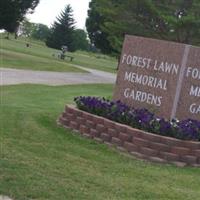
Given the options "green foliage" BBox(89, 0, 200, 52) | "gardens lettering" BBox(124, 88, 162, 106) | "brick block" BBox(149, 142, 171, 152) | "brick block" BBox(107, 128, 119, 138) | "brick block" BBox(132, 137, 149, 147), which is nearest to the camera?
"brick block" BBox(149, 142, 171, 152)

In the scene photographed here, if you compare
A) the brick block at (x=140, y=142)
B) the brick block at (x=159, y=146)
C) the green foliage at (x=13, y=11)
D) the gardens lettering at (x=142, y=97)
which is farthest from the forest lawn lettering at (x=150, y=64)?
the green foliage at (x=13, y=11)

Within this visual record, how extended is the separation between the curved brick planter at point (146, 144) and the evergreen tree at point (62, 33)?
228 ft

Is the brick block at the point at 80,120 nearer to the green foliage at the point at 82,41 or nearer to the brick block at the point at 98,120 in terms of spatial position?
the brick block at the point at 98,120

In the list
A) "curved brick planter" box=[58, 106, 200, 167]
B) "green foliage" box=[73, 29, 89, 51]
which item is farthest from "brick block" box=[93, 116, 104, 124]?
"green foliage" box=[73, 29, 89, 51]

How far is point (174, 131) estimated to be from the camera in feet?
28.8

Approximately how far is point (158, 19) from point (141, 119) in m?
20.2

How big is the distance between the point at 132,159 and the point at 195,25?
1918 centimetres

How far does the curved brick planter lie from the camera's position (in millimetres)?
8555

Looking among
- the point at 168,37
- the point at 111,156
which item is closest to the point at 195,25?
the point at 168,37

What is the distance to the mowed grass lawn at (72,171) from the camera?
20.7 feet

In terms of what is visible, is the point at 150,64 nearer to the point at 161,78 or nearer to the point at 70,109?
the point at 161,78

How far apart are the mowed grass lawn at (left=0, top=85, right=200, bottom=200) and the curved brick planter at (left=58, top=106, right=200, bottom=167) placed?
6.6 inches

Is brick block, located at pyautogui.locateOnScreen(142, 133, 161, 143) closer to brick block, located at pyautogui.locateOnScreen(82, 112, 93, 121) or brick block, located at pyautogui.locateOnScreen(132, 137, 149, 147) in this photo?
brick block, located at pyautogui.locateOnScreen(132, 137, 149, 147)

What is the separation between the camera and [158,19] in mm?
28953
